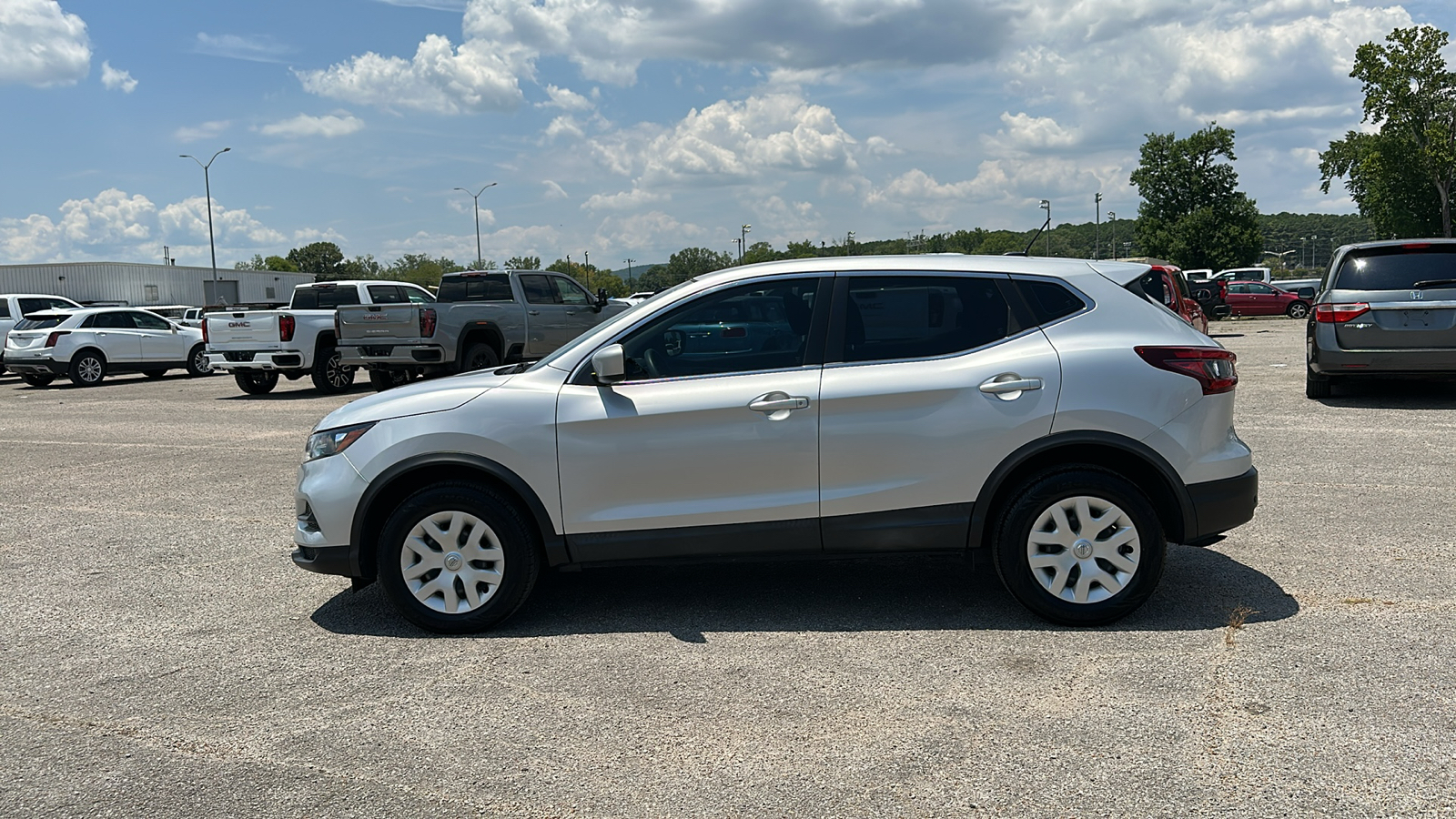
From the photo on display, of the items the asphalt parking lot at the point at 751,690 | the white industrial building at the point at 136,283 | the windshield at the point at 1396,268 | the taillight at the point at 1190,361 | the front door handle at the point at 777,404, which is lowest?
the asphalt parking lot at the point at 751,690

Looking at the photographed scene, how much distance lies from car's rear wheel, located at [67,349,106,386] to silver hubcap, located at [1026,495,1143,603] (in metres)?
24.4

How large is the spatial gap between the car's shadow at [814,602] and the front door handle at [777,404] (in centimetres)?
83

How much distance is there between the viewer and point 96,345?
24.2 metres

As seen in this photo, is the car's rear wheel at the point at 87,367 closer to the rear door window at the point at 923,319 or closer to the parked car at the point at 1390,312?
the parked car at the point at 1390,312

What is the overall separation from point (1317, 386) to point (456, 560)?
11566 millimetres

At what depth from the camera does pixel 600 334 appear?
206 inches

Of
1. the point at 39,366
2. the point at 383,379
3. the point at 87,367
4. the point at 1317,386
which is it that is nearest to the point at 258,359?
the point at 383,379

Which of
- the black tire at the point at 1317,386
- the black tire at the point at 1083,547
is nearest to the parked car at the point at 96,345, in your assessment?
the black tire at the point at 1317,386

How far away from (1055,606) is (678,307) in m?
2.16

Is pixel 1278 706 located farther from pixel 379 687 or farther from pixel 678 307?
pixel 379 687

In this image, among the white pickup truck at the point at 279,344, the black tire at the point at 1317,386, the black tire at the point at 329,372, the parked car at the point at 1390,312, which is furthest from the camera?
the black tire at the point at 329,372

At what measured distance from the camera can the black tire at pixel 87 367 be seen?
24.0 meters

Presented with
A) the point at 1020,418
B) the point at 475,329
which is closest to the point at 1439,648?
the point at 1020,418

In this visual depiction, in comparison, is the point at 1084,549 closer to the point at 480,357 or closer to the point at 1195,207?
the point at 480,357
